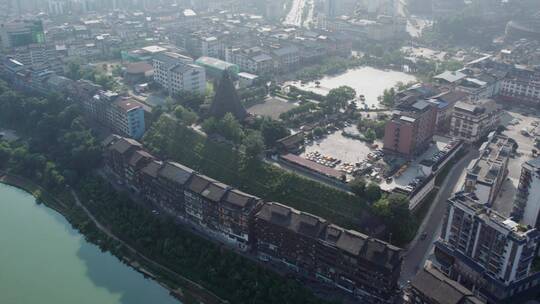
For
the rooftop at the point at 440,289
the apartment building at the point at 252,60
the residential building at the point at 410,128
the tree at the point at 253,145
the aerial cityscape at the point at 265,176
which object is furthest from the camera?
the apartment building at the point at 252,60

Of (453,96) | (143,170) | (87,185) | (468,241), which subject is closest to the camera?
(468,241)

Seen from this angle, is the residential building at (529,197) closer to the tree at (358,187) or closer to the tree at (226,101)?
the tree at (358,187)

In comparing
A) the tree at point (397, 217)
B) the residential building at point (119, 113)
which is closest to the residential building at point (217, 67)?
the residential building at point (119, 113)

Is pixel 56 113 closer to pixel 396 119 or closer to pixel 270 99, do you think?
pixel 270 99

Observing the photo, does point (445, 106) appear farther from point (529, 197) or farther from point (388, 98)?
point (529, 197)

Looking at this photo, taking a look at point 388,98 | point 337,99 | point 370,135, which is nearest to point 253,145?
point 370,135

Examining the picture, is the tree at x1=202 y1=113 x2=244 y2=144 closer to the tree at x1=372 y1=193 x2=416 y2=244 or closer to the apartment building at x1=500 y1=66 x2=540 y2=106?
the tree at x1=372 y1=193 x2=416 y2=244

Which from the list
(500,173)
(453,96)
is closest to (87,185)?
(500,173)
